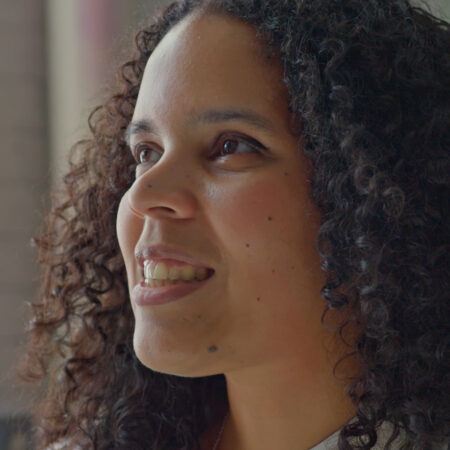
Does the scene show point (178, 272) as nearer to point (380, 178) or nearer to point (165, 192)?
point (165, 192)

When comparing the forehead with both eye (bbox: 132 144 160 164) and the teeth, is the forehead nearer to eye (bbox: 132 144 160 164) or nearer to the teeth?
eye (bbox: 132 144 160 164)

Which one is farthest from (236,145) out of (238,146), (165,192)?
(165,192)

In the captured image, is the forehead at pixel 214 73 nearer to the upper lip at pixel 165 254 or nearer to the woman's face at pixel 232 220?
the woman's face at pixel 232 220

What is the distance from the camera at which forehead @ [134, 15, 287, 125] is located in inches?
45.9

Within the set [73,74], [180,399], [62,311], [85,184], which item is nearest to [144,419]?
[180,399]

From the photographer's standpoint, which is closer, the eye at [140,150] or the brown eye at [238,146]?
the brown eye at [238,146]

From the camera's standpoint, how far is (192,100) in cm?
118

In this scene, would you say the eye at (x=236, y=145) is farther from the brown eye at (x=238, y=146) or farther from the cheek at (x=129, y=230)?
the cheek at (x=129, y=230)

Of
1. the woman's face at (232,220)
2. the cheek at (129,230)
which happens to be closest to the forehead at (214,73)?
the woman's face at (232,220)

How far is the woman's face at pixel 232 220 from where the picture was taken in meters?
1.14

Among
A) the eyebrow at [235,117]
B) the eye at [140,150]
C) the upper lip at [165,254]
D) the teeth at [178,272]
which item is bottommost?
the teeth at [178,272]

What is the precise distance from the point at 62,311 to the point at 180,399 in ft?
0.83

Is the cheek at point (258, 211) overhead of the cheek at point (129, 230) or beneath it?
overhead

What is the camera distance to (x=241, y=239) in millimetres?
1135
